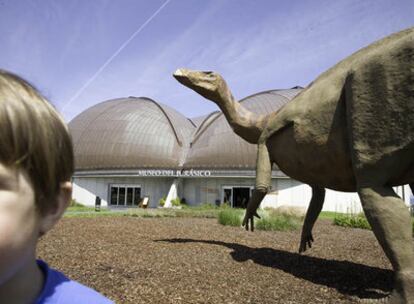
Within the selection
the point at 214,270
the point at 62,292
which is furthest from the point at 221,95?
the point at 62,292

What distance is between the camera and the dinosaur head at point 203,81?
263 inches

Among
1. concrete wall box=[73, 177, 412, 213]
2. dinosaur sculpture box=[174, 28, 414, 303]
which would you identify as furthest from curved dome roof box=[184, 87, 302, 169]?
dinosaur sculpture box=[174, 28, 414, 303]

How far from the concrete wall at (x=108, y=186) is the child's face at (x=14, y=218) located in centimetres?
3193

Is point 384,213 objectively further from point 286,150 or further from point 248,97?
point 248,97

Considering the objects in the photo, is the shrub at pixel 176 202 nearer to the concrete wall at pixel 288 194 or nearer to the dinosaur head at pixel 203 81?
the concrete wall at pixel 288 194

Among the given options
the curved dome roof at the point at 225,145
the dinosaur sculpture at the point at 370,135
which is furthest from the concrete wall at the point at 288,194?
the dinosaur sculpture at the point at 370,135

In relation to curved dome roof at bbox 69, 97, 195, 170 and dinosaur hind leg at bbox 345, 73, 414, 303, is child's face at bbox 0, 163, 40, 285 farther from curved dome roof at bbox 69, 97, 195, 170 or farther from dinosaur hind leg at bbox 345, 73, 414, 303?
curved dome roof at bbox 69, 97, 195, 170

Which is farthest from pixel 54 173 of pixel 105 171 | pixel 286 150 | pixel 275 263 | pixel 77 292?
pixel 105 171

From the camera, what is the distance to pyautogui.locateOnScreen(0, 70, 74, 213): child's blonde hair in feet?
3.00

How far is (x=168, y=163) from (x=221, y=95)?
2635 centimetres

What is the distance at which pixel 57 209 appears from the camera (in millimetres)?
1078

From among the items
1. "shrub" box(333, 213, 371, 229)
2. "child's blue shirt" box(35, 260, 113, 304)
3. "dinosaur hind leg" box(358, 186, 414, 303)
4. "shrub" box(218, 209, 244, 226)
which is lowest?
"shrub" box(333, 213, 371, 229)

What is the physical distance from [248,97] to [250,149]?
325 inches

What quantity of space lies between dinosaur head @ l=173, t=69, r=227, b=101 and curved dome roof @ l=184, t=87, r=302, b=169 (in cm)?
2215
